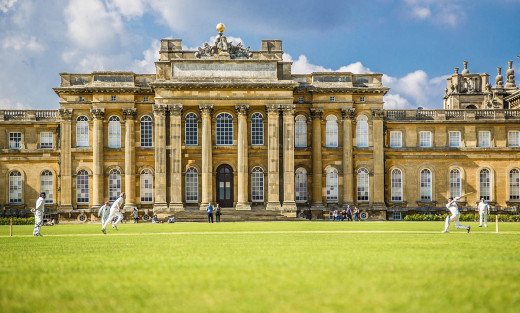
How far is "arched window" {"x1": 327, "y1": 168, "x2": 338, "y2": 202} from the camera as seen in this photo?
57812mm

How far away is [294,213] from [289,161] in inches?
176

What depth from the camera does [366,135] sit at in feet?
191

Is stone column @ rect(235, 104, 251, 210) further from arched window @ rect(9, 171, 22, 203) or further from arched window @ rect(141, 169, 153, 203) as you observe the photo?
arched window @ rect(9, 171, 22, 203)

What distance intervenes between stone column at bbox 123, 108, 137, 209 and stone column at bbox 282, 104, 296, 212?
1343 centimetres

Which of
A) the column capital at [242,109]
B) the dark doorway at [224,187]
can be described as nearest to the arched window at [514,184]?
the column capital at [242,109]

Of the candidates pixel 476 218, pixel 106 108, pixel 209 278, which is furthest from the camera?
pixel 106 108

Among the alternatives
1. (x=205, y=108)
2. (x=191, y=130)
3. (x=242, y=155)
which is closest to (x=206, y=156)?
(x=191, y=130)

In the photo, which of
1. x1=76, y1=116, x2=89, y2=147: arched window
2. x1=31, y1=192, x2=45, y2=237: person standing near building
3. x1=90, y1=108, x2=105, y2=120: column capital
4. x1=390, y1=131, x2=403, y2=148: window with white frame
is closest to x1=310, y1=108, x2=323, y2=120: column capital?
x1=390, y1=131, x2=403, y2=148: window with white frame

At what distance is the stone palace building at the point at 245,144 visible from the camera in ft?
180

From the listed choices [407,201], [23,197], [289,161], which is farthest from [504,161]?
[23,197]

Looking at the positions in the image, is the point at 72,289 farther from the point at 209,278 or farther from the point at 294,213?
the point at 294,213

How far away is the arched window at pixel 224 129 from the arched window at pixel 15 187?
19.2m

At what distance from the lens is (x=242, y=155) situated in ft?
180

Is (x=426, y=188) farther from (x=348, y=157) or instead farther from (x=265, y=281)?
(x=265, y=281)
